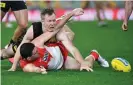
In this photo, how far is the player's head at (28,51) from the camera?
9.29m

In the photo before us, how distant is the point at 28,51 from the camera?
30.4ft

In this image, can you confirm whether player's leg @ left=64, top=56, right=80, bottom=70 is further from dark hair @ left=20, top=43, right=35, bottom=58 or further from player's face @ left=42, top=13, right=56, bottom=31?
dark hair @ left=20, top=43, right=35, bottom=58

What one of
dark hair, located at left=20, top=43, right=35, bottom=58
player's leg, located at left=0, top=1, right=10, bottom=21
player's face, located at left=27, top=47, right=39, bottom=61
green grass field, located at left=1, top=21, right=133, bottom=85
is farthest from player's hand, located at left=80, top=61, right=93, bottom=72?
player's leg, located at left=0, top=1, right=10, bottom=21

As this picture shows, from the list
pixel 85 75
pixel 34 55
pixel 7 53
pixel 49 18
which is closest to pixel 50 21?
pixel 49 18

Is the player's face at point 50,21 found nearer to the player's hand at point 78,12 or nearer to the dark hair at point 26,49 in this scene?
the player's hand at point 78,12

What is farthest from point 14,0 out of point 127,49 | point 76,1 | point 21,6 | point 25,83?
point 76,1

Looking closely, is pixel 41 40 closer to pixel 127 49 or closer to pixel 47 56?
pixel 47 56

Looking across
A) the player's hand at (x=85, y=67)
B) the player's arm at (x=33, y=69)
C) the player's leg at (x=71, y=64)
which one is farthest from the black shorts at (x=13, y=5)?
the player's hand at (x=85, y=67)

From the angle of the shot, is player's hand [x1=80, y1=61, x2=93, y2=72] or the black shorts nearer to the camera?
player's hand [x1=80, y1=61, x2=93, y2=72]

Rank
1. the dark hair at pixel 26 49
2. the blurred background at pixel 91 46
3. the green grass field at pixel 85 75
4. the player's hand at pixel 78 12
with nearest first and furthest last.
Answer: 1. the green grass field at pixel 85 75
2. the blurred background at pixel 91 46
3. the dark hair at pixel 26 49
4. the player's hand at pixel 78 12

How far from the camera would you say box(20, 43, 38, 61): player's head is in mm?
9289

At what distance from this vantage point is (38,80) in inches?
334

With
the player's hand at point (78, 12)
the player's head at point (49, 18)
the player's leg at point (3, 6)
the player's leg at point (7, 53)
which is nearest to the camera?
the player's hand at point (78, 12)

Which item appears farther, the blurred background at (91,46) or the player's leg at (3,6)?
the player's leg at (3,6)
